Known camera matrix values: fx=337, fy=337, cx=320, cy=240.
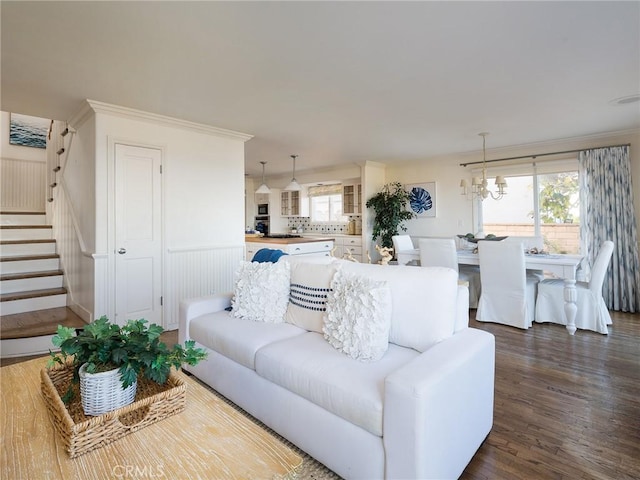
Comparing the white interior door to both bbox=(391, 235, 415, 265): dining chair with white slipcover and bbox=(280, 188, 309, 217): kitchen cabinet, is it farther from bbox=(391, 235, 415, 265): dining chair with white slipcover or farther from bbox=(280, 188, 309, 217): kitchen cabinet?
bbox=(280, 188, 309, 217): kitchen cabinet

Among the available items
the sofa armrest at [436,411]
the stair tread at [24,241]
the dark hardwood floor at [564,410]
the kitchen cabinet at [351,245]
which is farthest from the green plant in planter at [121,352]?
the kitchen cabinet at [351,245]

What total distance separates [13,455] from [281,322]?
4.77ft

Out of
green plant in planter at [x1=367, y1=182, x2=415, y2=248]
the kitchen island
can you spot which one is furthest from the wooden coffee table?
green plant in planter at [x1=367, y1=182, x2=415, y2=248]

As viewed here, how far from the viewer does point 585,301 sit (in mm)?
3605

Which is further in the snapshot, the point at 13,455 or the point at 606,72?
the point at 606,72

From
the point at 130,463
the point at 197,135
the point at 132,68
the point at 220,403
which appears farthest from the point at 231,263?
the point at 130,463

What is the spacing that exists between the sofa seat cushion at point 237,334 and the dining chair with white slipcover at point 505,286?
2.66m

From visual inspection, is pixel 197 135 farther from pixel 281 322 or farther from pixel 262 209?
pixel 262 209

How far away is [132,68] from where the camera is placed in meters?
2.51

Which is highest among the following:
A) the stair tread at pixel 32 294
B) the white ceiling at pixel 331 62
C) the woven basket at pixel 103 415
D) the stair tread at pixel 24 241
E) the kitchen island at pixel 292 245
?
the white ceiling at pixel 331 62

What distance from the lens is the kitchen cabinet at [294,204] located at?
789cm

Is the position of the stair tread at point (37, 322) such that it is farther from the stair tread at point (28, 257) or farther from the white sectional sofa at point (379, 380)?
the white sectional sofa at point (379, 380)

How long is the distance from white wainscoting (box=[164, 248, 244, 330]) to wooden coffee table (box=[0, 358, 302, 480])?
2344 millimetres

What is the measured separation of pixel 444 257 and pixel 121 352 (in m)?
3.75
